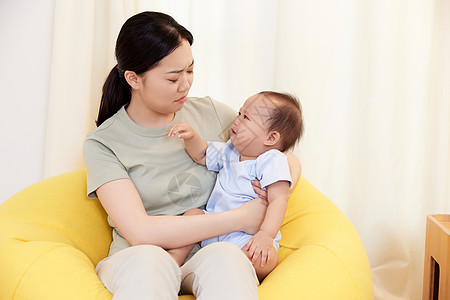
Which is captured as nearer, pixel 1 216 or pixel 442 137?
pixel 1 216

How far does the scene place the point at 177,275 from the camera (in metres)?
1.27

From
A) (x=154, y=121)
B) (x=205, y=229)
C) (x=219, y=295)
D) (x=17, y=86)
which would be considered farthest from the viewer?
A: (x=17, y=86)

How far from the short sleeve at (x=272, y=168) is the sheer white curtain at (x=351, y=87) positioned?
2.65ft

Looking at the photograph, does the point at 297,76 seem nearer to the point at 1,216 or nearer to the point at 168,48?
the point at 168,48

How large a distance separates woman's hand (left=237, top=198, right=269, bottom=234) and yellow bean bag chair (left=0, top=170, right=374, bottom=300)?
0.43ft

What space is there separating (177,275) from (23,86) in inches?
52.8

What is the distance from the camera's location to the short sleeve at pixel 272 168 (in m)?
1.51

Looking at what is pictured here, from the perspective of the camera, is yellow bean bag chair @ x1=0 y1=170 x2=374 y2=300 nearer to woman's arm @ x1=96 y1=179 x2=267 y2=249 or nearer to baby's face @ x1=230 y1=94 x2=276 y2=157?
woman's arm @ x1=96 y1=179 x2=267 y2=249

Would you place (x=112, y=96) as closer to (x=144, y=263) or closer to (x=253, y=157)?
(x=253, y=157)

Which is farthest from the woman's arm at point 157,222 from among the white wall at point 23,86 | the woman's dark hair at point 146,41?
the white wall at point 23,86

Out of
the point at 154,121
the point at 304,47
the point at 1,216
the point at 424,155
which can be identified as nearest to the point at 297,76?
the point at 304,47

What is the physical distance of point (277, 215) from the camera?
149cm

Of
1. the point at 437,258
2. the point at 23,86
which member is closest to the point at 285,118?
the point at 437,258

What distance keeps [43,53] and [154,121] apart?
864 mm
